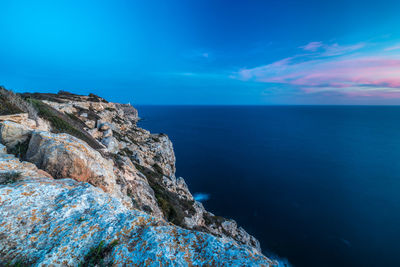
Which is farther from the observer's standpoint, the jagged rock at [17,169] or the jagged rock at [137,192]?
the jagged rock at [137,192]

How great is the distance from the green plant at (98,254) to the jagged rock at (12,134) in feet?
30.5

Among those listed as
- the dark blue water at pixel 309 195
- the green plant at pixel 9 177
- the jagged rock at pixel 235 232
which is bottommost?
the dark blue water at pixel 309 195

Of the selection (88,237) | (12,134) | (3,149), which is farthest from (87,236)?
(12,134)

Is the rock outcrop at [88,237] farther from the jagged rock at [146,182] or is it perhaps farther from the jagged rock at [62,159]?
the jagged rock at [146,182]

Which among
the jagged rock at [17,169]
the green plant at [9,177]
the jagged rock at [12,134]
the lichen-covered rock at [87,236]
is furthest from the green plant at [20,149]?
the lichen-covered rock at [87,236]

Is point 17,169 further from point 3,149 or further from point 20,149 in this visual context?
point 20,149

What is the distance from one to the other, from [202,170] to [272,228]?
32482mm

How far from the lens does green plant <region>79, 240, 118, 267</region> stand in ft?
15.3

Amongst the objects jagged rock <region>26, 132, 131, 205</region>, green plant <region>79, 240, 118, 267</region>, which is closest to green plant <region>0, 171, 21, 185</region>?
jagged rock <region>26, 132, 131, 205</region>

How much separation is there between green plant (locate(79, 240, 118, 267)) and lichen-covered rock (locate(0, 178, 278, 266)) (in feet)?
0.09

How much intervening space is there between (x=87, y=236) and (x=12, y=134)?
9.48 metres

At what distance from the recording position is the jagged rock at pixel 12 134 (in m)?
9.80

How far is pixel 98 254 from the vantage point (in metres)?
4.83

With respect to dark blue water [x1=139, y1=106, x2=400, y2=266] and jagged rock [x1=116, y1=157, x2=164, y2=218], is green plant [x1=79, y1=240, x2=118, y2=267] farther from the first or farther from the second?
dark blue water [x1=139, y1=106, x2=400, y2=266]
